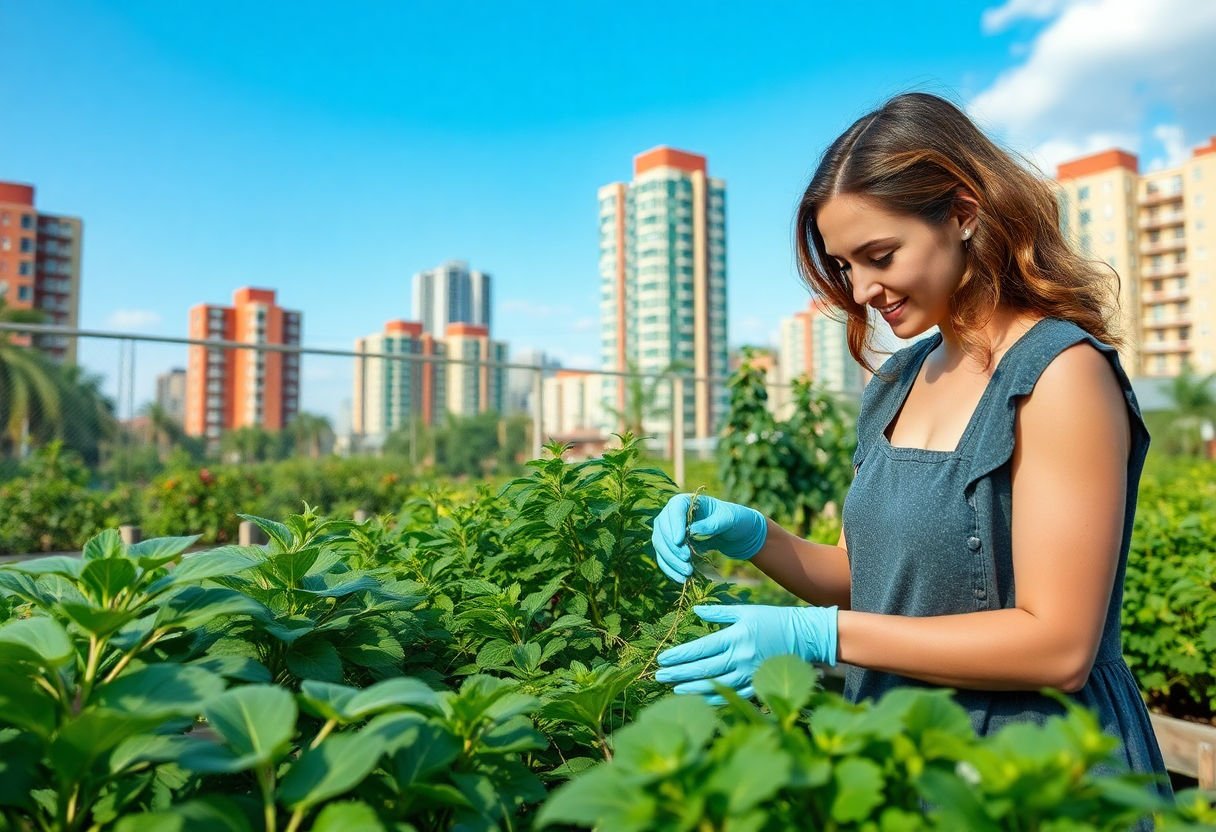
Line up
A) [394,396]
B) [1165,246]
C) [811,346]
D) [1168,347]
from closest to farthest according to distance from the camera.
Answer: [394,396] → [1168,347] → [1165,246] → [811,346]

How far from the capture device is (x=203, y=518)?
8.24 m

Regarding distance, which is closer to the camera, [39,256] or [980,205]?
[980,205]

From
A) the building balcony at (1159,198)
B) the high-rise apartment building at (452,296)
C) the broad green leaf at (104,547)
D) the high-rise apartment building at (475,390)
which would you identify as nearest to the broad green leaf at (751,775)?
the broad green leaf at (104,547)

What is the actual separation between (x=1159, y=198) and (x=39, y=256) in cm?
7715

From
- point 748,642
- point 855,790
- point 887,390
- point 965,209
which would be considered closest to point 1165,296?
point 887,390

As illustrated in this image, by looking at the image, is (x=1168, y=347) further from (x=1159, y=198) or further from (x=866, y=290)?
(x=866, y=290)

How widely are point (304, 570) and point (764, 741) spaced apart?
70 cm

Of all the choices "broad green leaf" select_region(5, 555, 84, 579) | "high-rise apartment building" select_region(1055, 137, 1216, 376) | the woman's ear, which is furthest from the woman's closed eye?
"high-rise apartment building" select_region(1055, 137, 1216, 376)

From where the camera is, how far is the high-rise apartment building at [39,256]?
4906 centimetres

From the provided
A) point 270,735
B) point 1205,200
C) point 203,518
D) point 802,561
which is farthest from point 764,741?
point 1205,200

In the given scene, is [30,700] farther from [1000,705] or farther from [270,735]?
[1000,705]

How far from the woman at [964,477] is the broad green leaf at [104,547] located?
2.40 ft

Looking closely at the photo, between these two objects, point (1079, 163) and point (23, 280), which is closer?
point (23, 280)

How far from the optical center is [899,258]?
5.13ft
